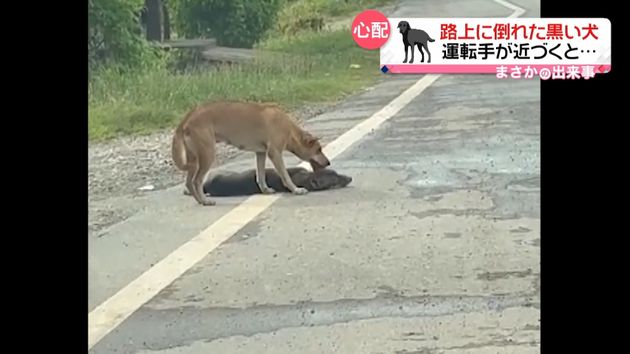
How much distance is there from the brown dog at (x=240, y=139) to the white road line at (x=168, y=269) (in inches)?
6.6

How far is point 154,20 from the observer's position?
1493 cm

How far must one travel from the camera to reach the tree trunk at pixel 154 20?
14.4 meters

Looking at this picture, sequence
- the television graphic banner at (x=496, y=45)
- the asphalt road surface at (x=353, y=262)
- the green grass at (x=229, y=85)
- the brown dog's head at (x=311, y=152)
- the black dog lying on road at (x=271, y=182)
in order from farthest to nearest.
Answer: the green grass at (x=229, y=85) → the brown dog's head at (x=311, y=152) → the black dog lying on road at (x=271, y=182) → the asphalt road surface at (x=353, y=262) → the television graphic banner at (x=496, y=45)

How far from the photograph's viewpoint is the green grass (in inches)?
365

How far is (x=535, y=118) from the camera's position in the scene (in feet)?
27.5

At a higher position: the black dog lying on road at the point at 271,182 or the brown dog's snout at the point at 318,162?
the brown dog's snout at the point at 318,162

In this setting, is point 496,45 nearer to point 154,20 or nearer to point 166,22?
point 154,20

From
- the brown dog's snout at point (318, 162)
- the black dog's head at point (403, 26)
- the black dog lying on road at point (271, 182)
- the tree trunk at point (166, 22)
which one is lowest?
the black dog lying on road at point (271, 182)

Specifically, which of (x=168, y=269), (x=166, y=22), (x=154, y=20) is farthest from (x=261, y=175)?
(x=166, y=22)

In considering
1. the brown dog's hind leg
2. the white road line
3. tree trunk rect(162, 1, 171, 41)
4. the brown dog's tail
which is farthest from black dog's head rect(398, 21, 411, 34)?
tree trunk rect(162, 1, 171, 41)

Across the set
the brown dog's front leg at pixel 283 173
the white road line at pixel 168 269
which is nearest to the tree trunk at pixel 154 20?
the white road line at pixel 168 269

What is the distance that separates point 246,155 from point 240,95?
1.83m

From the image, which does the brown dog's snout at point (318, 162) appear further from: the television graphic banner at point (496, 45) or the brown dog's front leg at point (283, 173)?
the television graphic banner at point (496, 45)

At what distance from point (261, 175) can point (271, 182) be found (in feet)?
0.23
